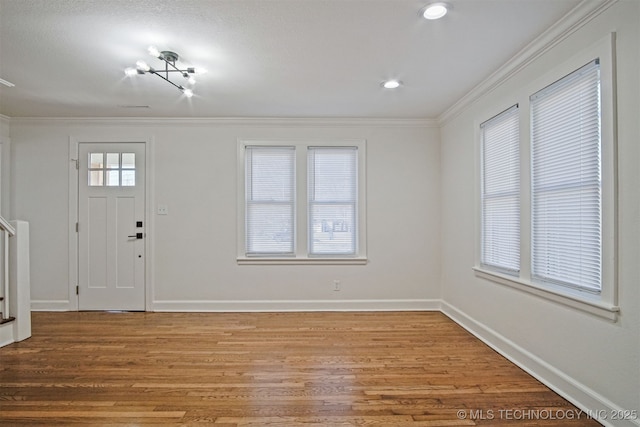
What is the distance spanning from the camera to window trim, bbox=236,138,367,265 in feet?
13.8

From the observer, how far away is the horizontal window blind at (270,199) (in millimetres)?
4234

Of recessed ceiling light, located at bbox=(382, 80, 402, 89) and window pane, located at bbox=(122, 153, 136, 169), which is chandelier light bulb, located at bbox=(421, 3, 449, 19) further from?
window pane, located at bbox=(122, 153, 136, 169)

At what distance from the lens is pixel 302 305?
4.22 meters

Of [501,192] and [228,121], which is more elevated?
[228,121]

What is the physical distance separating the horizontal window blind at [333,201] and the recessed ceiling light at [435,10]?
2.26m

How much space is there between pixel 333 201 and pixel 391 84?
5.49 ft

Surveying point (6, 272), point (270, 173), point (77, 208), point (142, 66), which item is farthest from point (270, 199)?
point (6, 272)

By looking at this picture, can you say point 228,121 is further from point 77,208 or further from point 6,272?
point 6,272

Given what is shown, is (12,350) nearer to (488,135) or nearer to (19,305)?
(19,305)

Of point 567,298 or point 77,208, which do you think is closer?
point 567,298

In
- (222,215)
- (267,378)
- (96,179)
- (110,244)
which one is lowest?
(267,378)

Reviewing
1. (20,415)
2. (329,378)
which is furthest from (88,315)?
(329,378)

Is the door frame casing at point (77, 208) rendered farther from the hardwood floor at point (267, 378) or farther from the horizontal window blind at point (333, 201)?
the horizontal window blind at point (333, 201)

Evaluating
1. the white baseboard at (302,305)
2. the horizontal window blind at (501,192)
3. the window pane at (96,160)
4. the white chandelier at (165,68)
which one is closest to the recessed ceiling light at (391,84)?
the horizontal window blind at (501,192)
